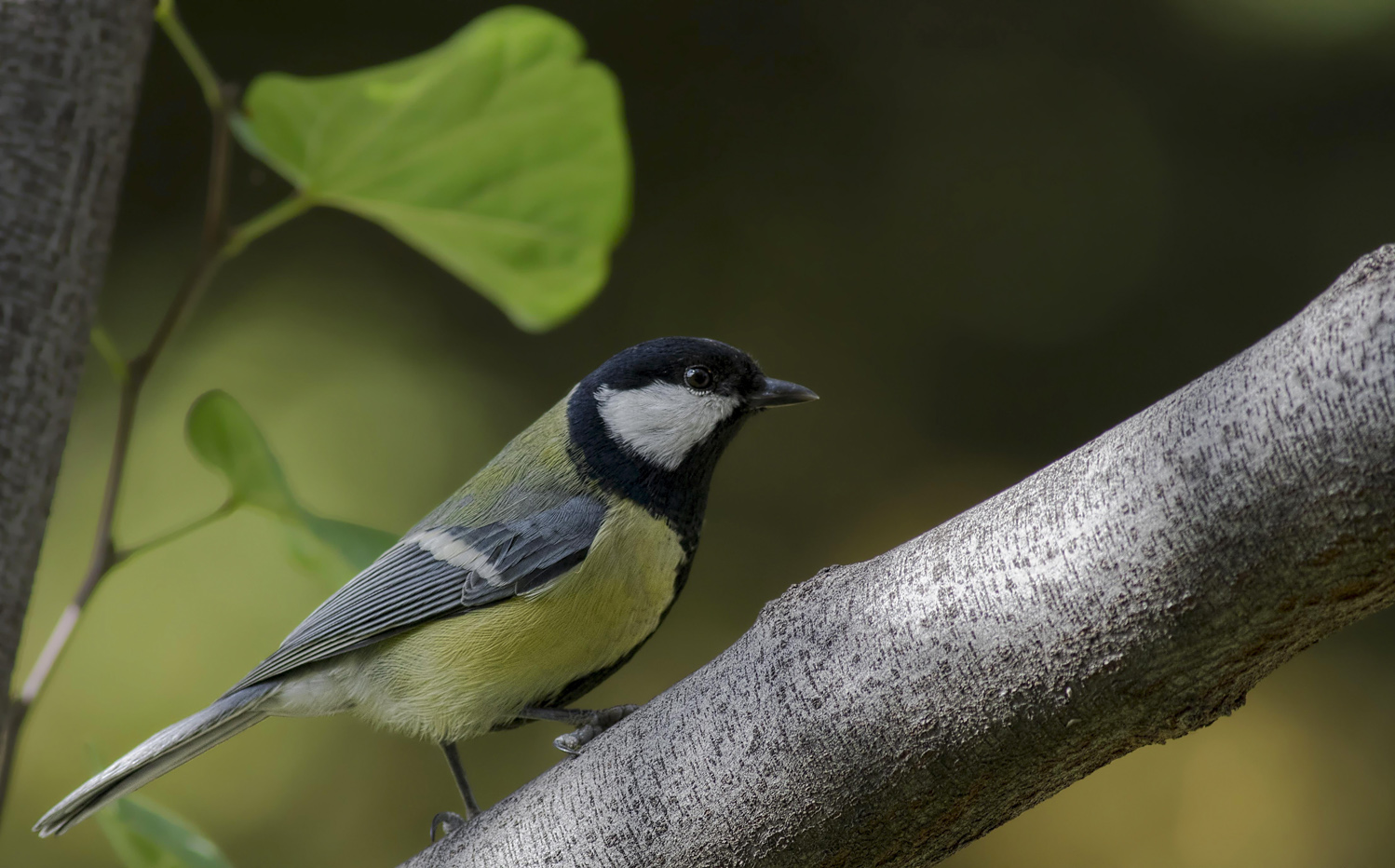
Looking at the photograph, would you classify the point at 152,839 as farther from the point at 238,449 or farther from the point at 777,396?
the point at 777,396

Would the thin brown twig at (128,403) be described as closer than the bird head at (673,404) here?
Yes

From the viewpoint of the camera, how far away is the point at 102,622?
206 centimetres

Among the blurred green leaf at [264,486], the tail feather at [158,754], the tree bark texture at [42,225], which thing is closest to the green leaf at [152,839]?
the tail feather at [158,754]

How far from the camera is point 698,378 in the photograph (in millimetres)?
1194

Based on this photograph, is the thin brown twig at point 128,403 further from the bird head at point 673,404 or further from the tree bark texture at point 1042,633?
the tree bark texture at point 1042,633

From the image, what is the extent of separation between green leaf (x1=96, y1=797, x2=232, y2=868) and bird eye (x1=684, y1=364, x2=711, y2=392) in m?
0.67

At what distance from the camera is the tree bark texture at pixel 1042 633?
0.48 m

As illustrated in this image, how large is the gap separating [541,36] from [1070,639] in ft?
2.44

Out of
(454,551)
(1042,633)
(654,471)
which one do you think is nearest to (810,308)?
(654,471)

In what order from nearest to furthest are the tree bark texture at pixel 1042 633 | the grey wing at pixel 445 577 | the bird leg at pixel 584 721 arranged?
the tree bark texture at pixel 1042 633
the bird leg at pixel 584 721
the grey wing at pixel 445 577

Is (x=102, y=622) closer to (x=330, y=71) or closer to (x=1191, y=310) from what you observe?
(x=330, y=71)

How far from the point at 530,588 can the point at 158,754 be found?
395mm

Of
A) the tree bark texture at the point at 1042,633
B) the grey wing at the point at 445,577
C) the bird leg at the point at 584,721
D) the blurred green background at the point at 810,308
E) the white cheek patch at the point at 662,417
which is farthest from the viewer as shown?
the blurred green background at the point at 810,308

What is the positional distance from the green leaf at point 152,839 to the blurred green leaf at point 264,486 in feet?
0.88
